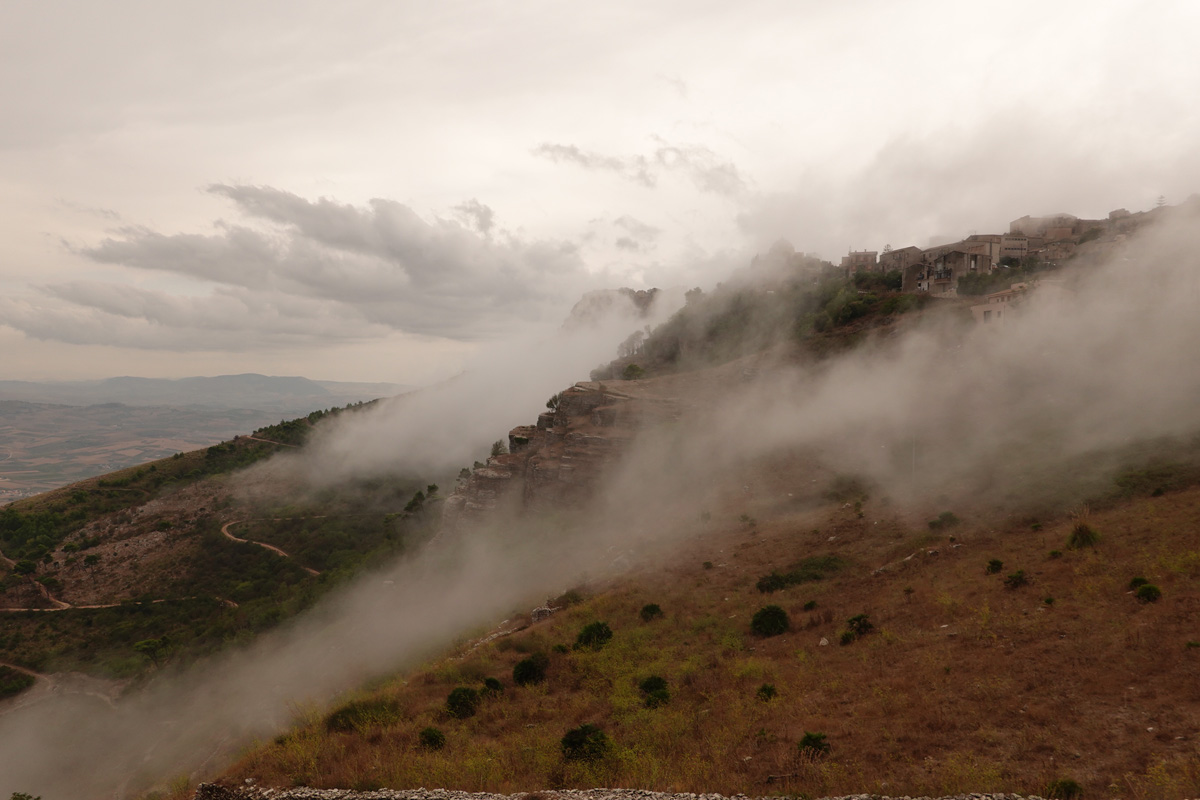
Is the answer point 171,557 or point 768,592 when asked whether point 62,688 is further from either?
point 768,592

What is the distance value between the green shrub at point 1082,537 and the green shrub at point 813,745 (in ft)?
56.1

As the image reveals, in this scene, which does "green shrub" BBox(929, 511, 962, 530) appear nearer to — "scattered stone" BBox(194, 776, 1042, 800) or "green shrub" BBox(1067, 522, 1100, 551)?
"green shrub" BBox(1067, 522, 1100, 551)

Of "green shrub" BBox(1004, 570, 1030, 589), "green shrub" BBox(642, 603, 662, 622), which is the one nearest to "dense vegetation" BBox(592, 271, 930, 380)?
"green shrub" BBox(1004, 570, 1030, 589)

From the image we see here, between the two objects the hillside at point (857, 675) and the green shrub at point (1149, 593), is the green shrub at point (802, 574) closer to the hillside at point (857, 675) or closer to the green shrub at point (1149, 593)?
the hillside at point (857, 675)

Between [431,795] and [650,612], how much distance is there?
15.4 metres

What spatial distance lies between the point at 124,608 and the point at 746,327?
94642 mm

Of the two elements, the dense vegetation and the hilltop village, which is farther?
the dense vegetation

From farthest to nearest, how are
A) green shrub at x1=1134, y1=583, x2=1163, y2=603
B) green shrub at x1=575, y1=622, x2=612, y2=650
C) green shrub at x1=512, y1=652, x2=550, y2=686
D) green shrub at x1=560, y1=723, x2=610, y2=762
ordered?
green shrub at x1=575, y1=622, x2=612, y2=650, green shrub at x1=512, y1=652, x2=550, y2=686, green shrub at x1=1134, y1=583, x2=1163, y2=603, green shrub at x1=560, y1=723, x2=610, y2=762

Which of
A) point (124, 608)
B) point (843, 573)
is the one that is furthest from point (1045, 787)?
point (124, 608)

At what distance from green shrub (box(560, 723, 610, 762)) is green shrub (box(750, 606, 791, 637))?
10380 mm

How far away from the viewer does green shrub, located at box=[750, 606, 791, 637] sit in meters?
24.1

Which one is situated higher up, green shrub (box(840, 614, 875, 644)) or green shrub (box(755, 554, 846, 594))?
green shrub (box(840, 614, 875, 644))

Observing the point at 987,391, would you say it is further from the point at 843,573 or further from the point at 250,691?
the point at 250,691

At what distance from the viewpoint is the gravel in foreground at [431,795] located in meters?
13.2
